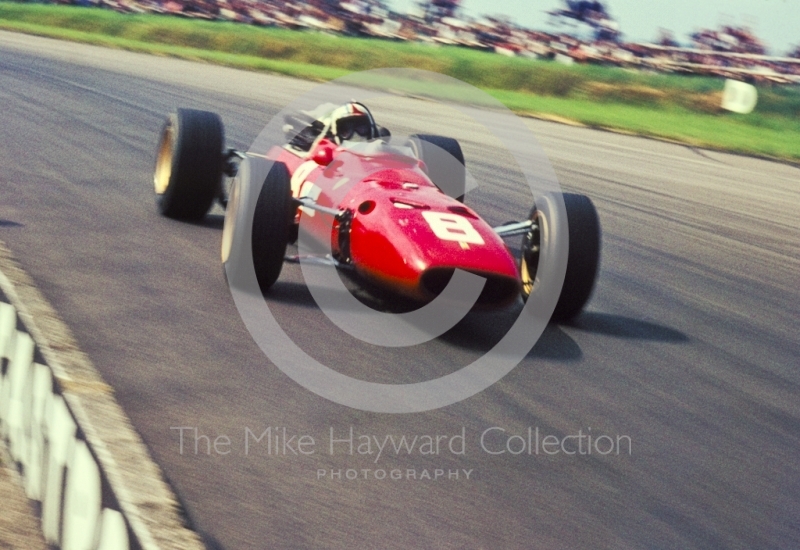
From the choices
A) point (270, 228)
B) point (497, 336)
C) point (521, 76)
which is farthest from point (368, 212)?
point (521, 76)

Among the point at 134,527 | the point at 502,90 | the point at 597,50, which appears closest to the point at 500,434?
the point at 134,527

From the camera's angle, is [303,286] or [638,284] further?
[638,284]

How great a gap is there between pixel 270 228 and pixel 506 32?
120 feet

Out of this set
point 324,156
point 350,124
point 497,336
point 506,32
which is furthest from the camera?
point 506,32

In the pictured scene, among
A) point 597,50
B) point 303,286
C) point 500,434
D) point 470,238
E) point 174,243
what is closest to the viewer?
point 500,434

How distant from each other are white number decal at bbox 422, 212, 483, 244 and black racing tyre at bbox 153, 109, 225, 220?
223cm

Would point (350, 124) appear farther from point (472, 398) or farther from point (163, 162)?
point (472, 398)

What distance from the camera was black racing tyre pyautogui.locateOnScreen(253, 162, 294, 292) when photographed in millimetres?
5293

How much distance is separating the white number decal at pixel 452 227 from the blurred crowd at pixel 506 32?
2121cm

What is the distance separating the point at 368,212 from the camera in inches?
212

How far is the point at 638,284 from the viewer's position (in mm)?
6957

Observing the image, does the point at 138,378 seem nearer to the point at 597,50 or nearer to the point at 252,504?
the point at 252,504

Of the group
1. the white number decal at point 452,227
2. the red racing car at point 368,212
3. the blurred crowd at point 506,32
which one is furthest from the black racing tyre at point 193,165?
the blurred crowd at point 506,32

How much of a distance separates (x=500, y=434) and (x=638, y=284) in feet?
10.8
